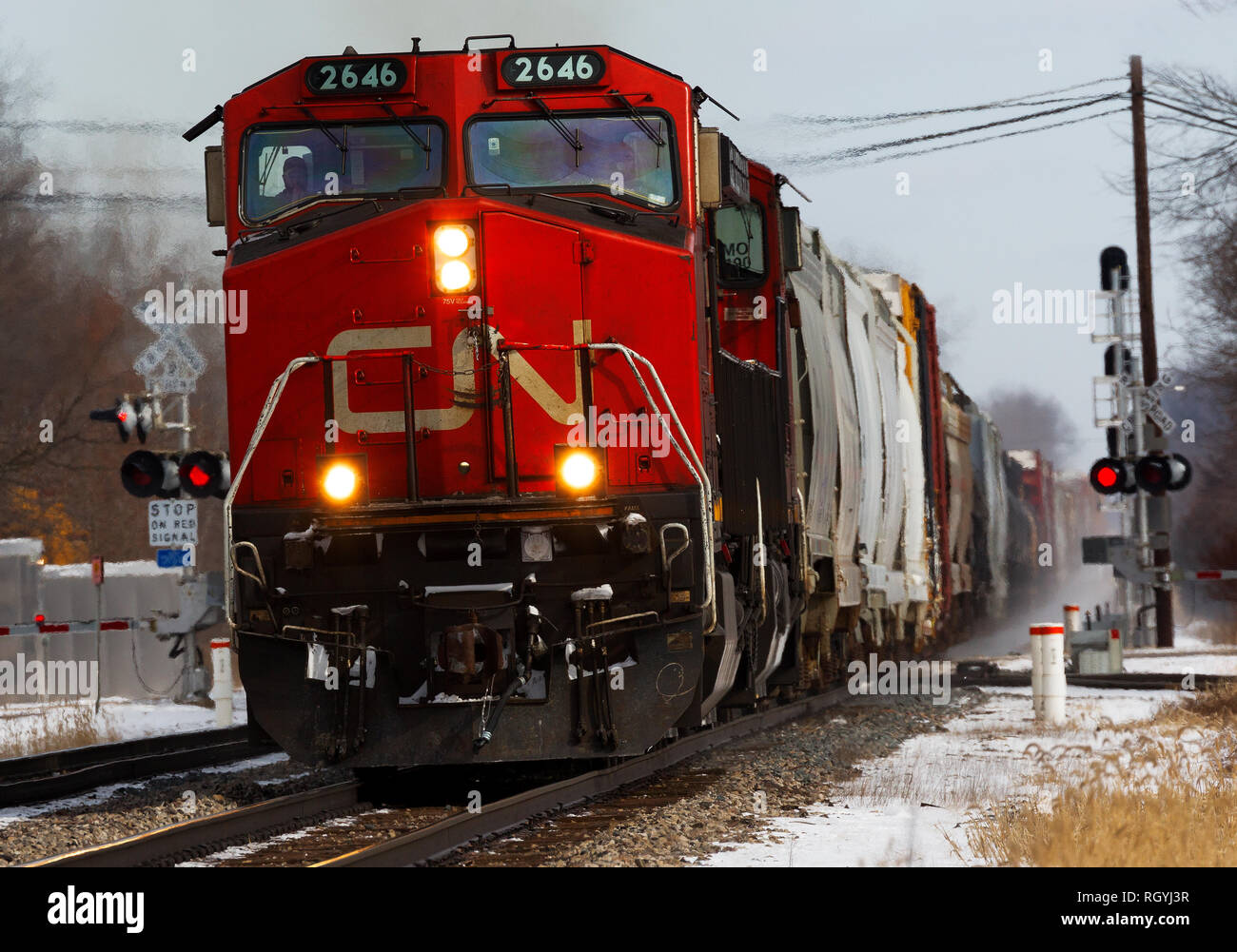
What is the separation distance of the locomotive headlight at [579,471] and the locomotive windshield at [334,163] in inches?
62.2

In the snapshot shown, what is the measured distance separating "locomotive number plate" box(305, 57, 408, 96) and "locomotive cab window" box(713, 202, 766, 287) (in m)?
2.99

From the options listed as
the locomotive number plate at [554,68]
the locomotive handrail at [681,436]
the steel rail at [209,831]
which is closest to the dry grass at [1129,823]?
the locomotive handrail at [681,436]

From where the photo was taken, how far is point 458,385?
827 centimetres

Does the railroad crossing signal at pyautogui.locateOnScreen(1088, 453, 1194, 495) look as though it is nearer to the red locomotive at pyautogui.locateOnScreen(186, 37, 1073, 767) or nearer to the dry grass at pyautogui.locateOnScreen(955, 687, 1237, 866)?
the dry grass at pyautogui.locateOnScreen(955, 687, 1237, 866)

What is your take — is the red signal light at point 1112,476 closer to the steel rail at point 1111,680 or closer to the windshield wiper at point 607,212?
the steel rail at point 1111,680

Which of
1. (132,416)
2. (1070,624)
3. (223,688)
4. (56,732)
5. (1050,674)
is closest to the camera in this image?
(1050,674)

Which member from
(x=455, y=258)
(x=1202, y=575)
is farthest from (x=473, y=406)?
(x=1202, y=575)

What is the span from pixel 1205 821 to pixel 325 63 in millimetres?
5663

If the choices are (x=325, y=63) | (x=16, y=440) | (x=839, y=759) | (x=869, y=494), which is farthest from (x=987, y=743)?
→ (x=16, y=440)

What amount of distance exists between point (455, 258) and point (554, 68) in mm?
1192

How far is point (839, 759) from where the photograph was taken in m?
10.7

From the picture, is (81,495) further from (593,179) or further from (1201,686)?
(593,179)

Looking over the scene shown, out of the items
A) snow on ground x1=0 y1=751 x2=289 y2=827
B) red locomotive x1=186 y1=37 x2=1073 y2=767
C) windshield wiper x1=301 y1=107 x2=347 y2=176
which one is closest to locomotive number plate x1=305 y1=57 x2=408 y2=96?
red locomotive x1=186 y1=37 x2=1073 y2=767

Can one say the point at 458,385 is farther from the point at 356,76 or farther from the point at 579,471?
the point at 356,76
